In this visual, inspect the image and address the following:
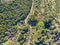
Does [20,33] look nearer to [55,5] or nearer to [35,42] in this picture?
[35,42]

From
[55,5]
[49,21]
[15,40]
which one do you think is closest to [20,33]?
[15,40]

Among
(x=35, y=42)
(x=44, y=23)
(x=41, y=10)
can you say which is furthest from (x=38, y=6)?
(x=35, y=42)

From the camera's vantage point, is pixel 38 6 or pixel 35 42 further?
pixel 38 6

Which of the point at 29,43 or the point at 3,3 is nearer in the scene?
the point at 29,43

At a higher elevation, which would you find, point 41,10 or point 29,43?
point 41,10

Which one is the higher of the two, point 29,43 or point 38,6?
point 38,6

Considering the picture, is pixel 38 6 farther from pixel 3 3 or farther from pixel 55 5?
pixel 3 3
